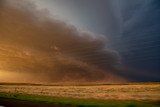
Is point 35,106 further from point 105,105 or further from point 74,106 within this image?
point 105,105

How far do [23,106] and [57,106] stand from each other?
194 inches

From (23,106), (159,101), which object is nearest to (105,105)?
(159,101)

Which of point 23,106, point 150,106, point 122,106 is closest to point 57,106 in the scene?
point 23,106

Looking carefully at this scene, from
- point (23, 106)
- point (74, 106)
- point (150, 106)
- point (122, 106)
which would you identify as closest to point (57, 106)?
point (74, 106)

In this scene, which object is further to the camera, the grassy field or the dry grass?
the dry grass

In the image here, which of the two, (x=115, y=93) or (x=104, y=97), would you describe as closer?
(x=104, y=97)

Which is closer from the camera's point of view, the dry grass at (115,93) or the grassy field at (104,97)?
the grassy field at (104,97)

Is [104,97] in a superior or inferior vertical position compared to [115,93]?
inferior

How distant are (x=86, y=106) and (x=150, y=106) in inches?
350

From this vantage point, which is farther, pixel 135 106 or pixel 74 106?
pixel 74 106

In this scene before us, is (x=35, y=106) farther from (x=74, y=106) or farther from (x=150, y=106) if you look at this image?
(x=150, y=106)

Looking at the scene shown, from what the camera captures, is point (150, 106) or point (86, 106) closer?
point (150, 106)

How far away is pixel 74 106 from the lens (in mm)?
39844

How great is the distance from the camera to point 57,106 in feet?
129
